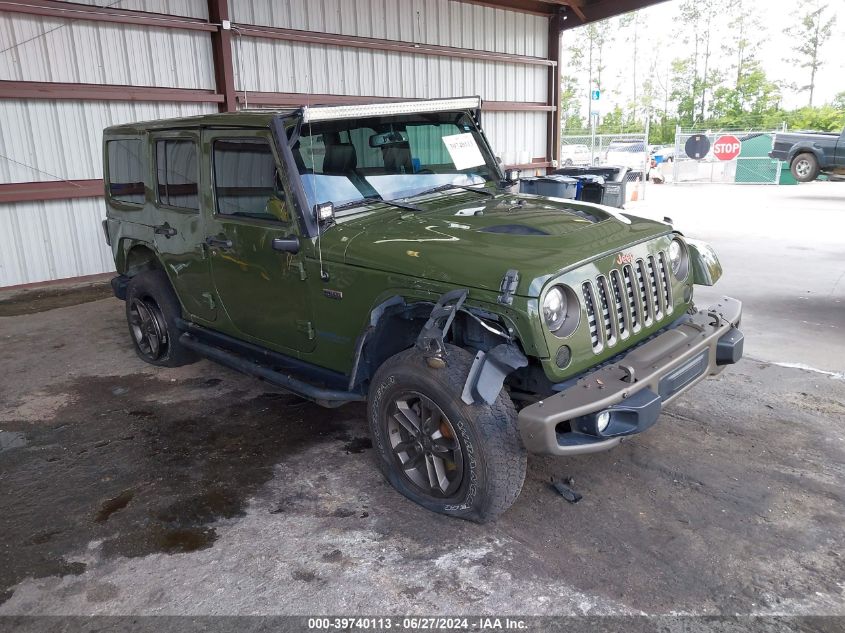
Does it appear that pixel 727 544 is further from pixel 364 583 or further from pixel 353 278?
pixel 353 278

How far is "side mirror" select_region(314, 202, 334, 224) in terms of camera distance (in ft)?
11.5

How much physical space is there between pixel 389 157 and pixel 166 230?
6.04 ft

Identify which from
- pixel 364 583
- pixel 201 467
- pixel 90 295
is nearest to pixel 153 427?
pixel 201 467

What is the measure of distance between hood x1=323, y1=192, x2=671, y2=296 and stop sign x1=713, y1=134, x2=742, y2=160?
A: 69.0 feet

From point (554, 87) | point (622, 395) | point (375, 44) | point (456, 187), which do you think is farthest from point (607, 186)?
point (622, 395)

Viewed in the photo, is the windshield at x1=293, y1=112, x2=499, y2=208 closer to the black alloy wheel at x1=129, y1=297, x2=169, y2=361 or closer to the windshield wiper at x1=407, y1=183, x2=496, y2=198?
the windshield wiper at x1=407, y1=183, x2=496, y2=198

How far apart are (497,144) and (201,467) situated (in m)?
11.8

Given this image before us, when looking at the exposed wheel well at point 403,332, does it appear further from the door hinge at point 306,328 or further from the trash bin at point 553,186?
the trash bin at point 553,186

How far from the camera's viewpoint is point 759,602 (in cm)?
257

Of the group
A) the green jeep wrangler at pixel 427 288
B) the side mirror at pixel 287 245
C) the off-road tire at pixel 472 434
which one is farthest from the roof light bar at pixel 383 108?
the off-road tire at pixel 472 434

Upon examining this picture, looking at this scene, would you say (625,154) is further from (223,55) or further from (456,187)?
(456,187)

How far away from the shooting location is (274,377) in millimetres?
4027

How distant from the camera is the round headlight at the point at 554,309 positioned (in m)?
2.89

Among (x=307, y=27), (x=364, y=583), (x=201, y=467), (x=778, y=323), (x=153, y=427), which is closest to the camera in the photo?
(x=364, y=583)
